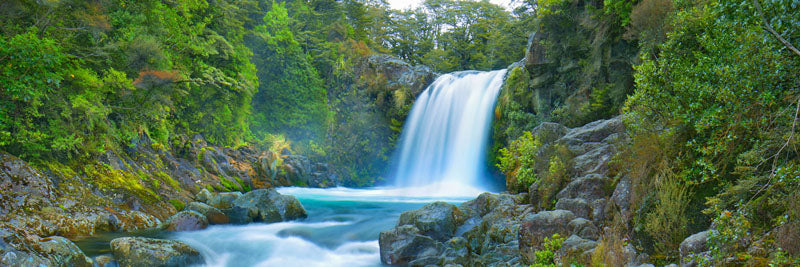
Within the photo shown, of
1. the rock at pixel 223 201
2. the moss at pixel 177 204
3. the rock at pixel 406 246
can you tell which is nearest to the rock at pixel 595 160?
the rock at pixel 406 246

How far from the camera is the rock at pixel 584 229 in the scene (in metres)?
5.47

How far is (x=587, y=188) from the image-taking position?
6.68m

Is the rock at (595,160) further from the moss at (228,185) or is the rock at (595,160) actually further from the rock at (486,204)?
the moss at (228,185)

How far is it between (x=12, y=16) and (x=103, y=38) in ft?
6.46

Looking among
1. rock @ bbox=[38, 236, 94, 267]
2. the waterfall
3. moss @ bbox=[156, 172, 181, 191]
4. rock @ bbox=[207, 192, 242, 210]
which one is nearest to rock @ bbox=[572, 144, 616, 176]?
rock @ bbox=[38, 236, 94, 267]

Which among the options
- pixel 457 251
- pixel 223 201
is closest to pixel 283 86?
pixel 223 201

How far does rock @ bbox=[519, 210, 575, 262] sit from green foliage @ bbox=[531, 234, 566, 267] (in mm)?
224

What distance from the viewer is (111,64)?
10.1 metres

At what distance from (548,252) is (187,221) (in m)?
7.55

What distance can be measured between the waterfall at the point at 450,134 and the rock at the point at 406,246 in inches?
421

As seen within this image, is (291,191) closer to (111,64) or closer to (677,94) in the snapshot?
(111,64)

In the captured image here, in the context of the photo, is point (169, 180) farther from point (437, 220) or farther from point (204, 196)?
point (437, 220)

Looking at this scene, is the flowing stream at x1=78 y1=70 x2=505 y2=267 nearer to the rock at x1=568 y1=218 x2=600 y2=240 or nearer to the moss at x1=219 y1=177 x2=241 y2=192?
the moss at x1=219 y1=177 x2=241 y2=192

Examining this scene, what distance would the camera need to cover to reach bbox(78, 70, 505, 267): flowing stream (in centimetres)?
797
